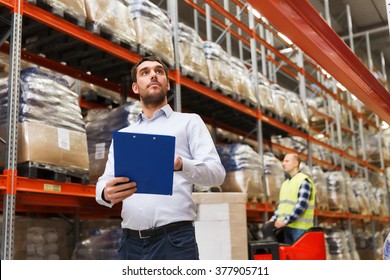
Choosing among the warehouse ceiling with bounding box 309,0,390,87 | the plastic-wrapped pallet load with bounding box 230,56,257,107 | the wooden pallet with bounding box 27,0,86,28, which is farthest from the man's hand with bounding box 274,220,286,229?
the warehouse ceiling with bounding box 309,0,390,87

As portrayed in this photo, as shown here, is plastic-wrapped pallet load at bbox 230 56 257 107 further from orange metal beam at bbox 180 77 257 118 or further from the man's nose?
the man's nose

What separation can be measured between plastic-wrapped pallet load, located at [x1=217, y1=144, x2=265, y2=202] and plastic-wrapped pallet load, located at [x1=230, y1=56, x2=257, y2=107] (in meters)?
0.77

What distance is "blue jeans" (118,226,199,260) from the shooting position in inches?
101

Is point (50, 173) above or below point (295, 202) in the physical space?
above

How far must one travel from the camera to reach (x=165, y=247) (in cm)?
258

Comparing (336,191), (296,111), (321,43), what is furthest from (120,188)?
(336,191)

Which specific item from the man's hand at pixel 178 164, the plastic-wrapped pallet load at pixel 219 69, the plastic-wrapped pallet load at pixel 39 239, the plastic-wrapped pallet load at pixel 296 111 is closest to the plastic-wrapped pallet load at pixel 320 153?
the plastic-wrapped pallet load at pixel 296 111

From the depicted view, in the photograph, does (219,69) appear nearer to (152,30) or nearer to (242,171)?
(242,171)

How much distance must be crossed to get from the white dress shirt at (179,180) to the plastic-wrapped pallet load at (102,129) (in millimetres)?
2289

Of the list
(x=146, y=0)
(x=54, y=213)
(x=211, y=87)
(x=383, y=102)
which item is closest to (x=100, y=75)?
(x=146, y=0)

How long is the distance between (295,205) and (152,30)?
2.73 m

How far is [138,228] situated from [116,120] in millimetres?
2703

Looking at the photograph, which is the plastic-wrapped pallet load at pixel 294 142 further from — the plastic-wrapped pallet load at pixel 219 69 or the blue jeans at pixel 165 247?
the blue jeans at pixel 165 247

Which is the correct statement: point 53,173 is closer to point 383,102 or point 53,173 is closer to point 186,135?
point 186,135
